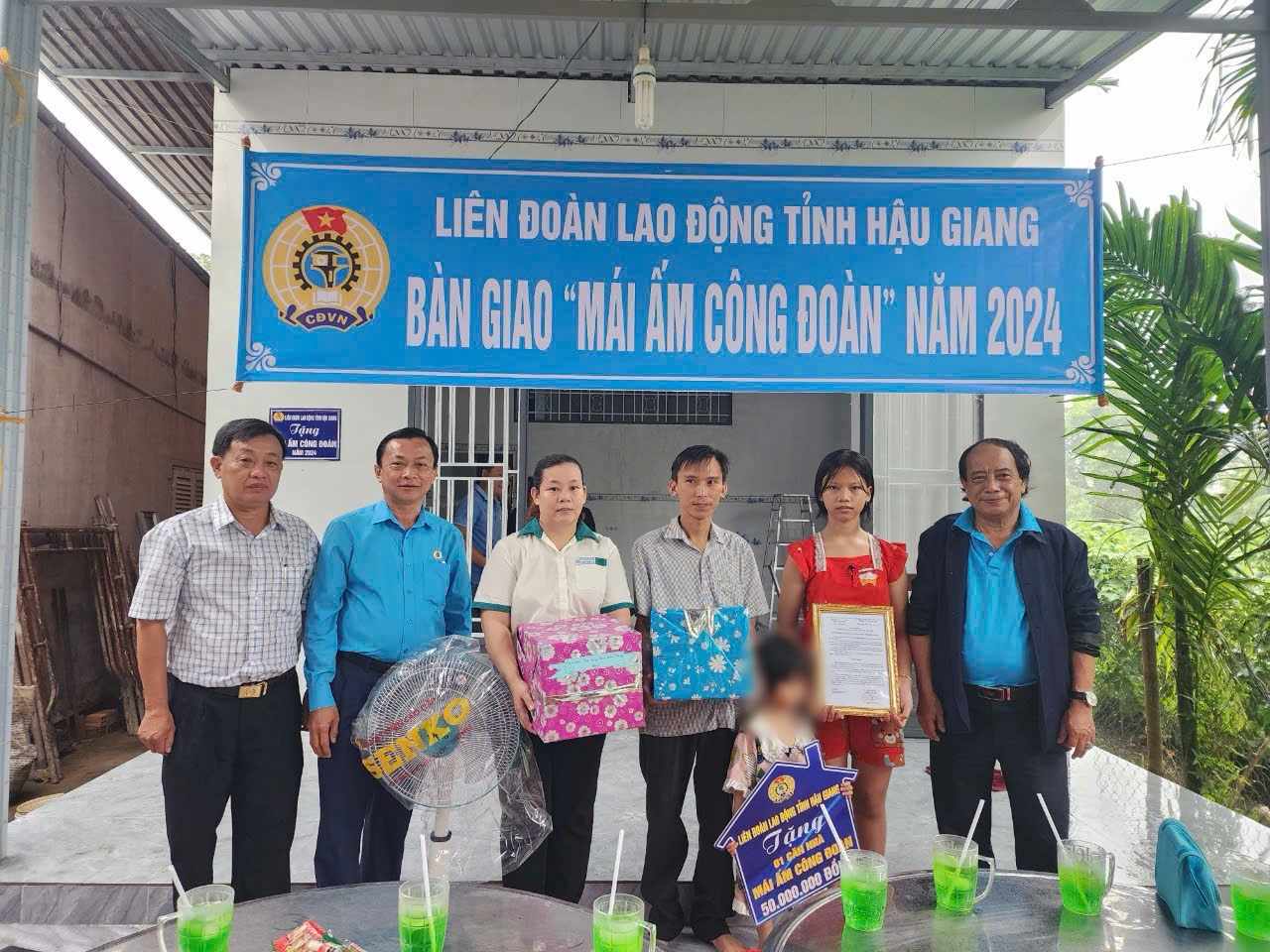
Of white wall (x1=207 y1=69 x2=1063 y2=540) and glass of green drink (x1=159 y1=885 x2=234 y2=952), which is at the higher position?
white wall (x1=207 y1=69 x2=1063 y2=540)

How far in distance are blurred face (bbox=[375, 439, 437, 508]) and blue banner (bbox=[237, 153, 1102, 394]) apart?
1.58 feet

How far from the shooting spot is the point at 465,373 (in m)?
2.78

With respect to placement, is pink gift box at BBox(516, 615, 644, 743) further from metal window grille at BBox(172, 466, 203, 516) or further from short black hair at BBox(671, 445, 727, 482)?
metal window grille at BBox(172, 466, 203, 516)

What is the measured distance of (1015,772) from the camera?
2.32 metres

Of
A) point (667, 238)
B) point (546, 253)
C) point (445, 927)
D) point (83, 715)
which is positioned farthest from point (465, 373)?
point (83, 715)

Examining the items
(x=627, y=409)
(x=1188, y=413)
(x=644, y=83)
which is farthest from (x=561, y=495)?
(x=627, y=409)

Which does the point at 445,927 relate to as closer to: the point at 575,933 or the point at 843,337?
the point at 575,933

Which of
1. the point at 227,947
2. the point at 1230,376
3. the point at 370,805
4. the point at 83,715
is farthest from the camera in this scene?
the point at 83,715

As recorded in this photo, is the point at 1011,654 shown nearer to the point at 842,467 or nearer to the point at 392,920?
the point at 842,467

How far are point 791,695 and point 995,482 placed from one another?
0.84 m

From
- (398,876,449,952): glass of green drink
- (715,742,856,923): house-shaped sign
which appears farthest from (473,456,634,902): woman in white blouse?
(398,876,449,952): glass of green drink

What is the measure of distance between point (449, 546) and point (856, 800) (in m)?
1.47

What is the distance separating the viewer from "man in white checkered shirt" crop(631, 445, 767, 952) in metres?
2.36

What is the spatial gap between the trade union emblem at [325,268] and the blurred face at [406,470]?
0.66 m
